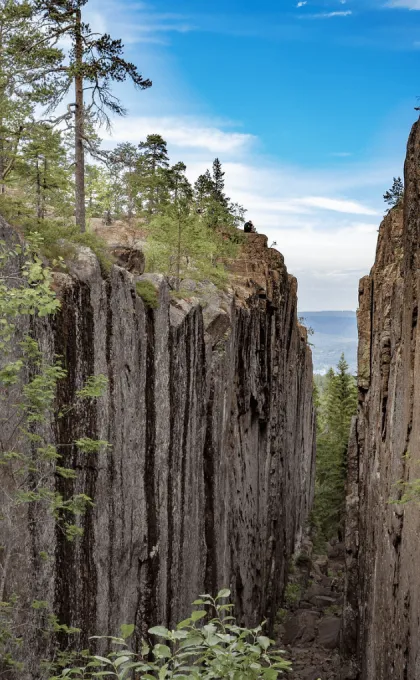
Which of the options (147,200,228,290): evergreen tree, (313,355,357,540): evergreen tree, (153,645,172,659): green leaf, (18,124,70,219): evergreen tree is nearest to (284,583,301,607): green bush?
(313,355,357,540): evergreen tree

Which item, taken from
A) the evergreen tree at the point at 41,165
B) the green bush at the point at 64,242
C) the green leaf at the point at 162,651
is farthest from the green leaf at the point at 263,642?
the evergreen tree at the point at 41,165

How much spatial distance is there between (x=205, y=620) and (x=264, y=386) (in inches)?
574

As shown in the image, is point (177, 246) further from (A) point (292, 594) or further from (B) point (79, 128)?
(A) point (292, 594)

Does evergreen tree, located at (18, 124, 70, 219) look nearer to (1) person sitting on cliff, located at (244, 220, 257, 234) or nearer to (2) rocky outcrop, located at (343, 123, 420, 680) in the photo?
(2) rocky outcrop, located at (343, 123, 420, 680)

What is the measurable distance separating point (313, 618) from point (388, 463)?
19.6m

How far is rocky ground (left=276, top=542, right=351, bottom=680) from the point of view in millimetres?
30691

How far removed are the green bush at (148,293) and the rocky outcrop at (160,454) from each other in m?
0.22

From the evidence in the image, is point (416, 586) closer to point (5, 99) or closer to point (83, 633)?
point (83, 633)

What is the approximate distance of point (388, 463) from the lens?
871 inches

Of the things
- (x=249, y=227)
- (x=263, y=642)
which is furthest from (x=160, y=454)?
(x=249, y=227)

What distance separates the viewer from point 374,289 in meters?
28.7

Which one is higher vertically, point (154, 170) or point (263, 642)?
point (154, 170)

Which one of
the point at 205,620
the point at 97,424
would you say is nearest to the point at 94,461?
the point at 97,424

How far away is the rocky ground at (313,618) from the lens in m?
30.7
